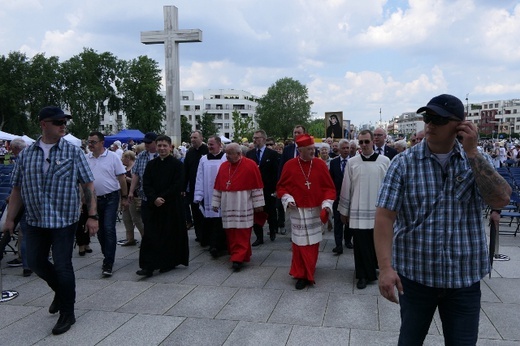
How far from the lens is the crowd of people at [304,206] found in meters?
2.37

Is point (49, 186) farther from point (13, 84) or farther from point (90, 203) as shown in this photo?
point (13, 84)

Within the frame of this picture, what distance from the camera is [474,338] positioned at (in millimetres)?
2436

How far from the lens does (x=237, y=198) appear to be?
659 cm

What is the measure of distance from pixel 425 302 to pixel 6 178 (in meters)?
8.56

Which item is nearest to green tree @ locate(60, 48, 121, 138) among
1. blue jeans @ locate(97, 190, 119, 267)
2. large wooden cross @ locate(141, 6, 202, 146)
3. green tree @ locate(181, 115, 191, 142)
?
green tree @ locate(181, 115, 191, 142)

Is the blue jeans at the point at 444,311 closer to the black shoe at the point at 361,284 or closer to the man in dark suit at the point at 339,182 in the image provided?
the black shoe at the point at 361,284

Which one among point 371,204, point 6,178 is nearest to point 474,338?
point 371,204

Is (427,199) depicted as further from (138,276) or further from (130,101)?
(130,101)

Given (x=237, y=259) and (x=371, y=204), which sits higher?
(x=371, y=204)

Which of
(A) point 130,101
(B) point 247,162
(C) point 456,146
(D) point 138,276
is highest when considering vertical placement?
(A) point 130,101

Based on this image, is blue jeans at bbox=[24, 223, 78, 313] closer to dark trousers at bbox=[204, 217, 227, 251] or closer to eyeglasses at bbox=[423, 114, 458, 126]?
dark trousers at bbox=[204, 217, 227, 251]

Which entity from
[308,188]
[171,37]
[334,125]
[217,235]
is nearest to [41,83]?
[171,37]

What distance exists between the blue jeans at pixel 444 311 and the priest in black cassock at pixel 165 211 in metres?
4.19

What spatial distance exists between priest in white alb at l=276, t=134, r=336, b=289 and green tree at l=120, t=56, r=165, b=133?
2017 inches
